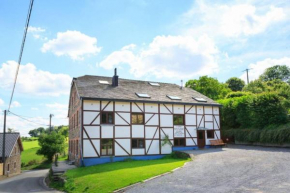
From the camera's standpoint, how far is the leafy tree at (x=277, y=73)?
60.1m

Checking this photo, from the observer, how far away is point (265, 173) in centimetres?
1235

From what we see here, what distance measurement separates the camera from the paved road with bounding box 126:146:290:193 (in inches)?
397

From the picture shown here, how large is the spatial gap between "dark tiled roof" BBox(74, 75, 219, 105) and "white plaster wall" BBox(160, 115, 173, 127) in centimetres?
146

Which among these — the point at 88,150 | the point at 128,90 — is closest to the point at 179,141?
the point at 128,90

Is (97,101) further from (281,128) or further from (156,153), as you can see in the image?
(281,128)

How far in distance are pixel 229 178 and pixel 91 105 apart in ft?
40.6

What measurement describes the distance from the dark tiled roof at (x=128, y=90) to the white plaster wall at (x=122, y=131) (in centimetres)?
243

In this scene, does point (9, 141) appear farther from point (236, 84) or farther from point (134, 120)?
point (236, 84)

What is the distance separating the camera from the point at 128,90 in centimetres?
2436

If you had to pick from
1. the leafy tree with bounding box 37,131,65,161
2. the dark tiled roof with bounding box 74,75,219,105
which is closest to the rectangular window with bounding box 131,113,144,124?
the dark tiled roof with bounding box 74,75,219,105

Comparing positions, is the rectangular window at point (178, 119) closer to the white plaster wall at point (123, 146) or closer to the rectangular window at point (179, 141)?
the rectangular window at point (179, 141)

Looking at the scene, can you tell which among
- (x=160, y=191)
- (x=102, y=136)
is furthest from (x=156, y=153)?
(x=160, y=191)

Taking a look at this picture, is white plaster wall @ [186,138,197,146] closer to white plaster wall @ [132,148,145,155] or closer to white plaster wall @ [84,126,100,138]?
white plaster wall @ [132,148,145,155]

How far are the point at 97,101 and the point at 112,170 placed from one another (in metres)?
6.51
